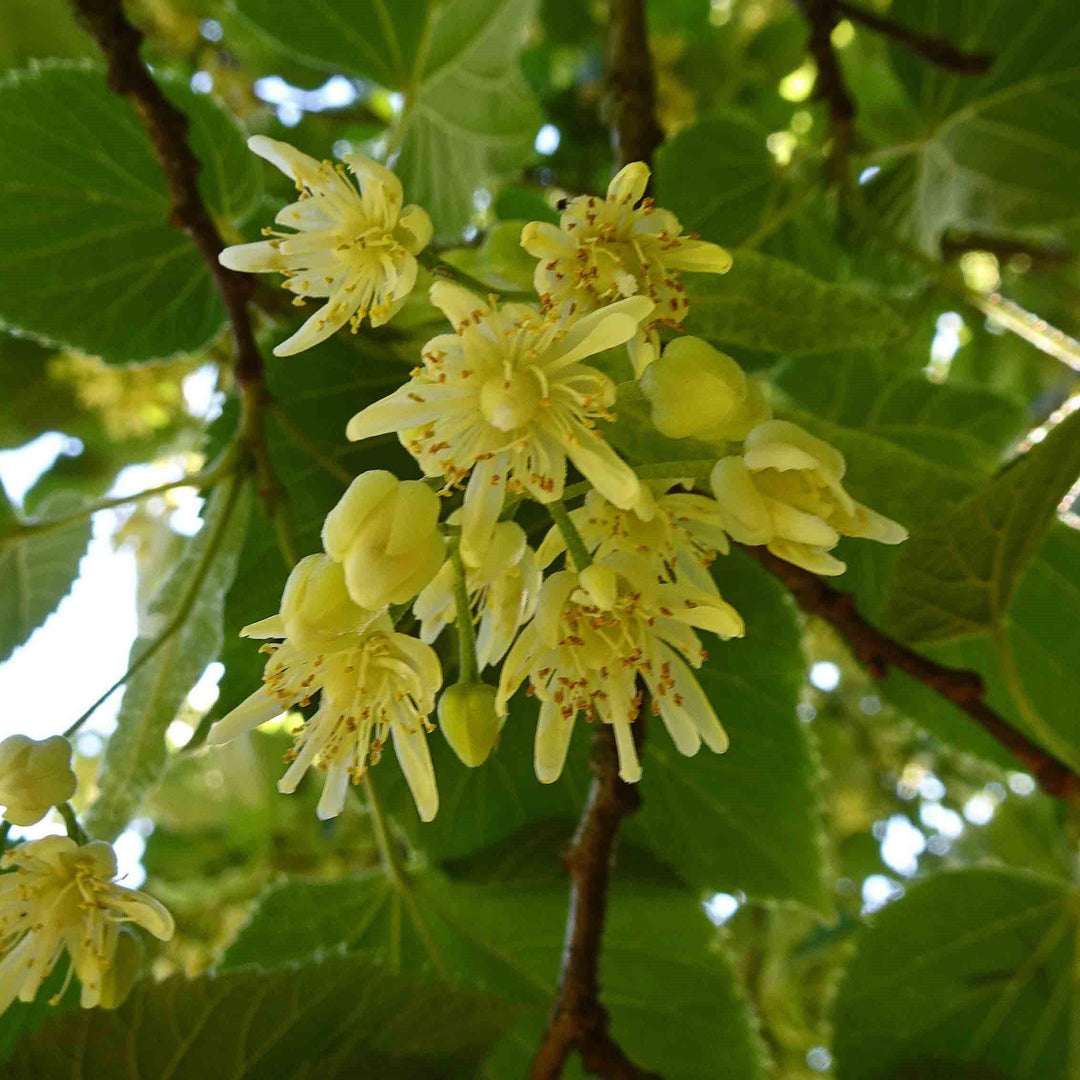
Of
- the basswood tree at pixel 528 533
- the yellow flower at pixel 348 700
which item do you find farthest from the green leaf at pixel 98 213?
the yellow flower at pixel 348 700

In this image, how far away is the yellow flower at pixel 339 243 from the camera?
1.76ft

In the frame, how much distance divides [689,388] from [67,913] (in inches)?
16.7

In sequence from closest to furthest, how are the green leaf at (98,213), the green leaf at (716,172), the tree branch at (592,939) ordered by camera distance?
1. the tree branch at (592,939)
2. the green leaf at (98,213)
3. the green leaf at (716,172)

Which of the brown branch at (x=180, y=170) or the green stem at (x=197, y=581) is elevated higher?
the brown branch at (x=180, y=170)

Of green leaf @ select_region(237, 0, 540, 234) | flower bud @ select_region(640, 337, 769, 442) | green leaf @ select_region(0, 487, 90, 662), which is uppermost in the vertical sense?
green leaf @ select_region(237, 0, 540, 234)

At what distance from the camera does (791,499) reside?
0.49 m

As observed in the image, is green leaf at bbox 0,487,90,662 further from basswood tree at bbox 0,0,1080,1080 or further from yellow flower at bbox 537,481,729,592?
yellow flower at bbox 537,481,729,592

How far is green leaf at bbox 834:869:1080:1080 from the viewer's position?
38.3 inches

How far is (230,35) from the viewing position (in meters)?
1.53

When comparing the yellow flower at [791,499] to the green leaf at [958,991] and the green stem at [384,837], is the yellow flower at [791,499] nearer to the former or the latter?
the green stem at [384,837]

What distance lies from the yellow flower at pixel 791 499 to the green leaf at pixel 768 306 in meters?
0.14

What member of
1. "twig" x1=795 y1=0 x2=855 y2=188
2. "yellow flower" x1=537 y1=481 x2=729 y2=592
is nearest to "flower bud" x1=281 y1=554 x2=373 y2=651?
"yellow flower" x1=537 y1=481 x2=729 y2=592

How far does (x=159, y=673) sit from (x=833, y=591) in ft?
1.52

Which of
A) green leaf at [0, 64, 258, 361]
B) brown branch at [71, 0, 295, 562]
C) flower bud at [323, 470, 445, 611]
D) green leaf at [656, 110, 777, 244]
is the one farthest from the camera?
green leaf at [656, 110, 777, 244]
